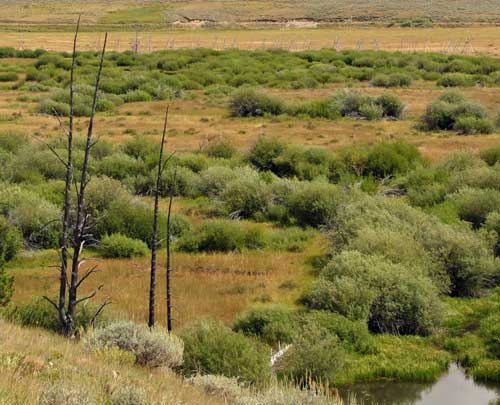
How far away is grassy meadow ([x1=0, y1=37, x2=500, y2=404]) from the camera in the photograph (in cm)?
1029

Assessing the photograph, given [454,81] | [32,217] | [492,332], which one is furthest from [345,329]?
[454,81]

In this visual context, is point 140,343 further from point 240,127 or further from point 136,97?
point 136,97

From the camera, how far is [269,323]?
43.5ft

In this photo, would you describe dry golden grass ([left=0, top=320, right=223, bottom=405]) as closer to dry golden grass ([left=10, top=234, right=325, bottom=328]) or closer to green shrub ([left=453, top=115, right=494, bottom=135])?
dry golden grass ([left=10, top=234, right=325, bottom=328])

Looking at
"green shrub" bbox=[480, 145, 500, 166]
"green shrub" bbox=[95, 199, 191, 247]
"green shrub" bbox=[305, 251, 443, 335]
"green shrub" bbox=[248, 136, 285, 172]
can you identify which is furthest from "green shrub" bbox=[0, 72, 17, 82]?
"green shrub" bbox=[305, 251, 443, 335]

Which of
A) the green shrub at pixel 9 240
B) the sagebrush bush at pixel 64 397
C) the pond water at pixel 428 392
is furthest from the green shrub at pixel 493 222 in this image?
the sagebrush bush at pixel 64 397

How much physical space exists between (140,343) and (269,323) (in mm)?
3973

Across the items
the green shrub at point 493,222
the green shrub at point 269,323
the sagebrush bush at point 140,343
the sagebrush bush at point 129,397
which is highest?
the sagebrush bush at point 129,397

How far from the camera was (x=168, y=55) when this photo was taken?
6481 centimetres

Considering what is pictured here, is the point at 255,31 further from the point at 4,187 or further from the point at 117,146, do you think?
the point at 4,187

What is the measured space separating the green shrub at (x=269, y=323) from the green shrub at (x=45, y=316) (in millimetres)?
2640

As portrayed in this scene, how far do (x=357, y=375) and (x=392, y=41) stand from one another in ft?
250

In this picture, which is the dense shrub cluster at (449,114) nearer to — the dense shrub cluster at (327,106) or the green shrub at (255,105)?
the dense shrub cluster at (327,106)

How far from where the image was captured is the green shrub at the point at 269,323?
13.0m
